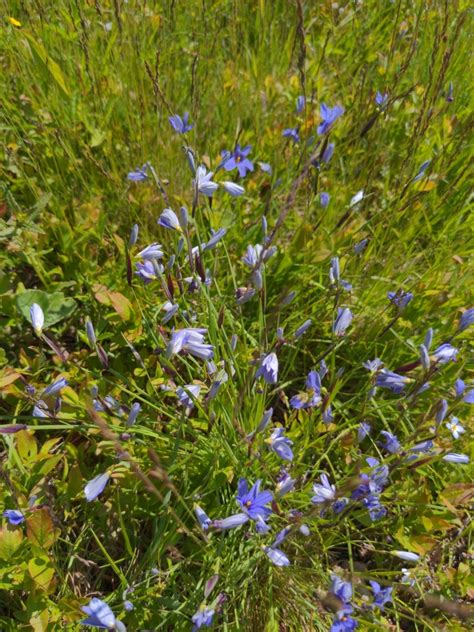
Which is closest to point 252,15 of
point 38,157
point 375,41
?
point 375,41

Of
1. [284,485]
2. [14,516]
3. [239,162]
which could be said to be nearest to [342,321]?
[284,485]

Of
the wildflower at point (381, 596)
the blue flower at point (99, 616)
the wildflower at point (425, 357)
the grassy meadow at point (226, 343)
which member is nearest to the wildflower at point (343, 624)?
the grassy meadow at point (226, 343)

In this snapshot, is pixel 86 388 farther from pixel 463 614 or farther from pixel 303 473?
pixel 463 614

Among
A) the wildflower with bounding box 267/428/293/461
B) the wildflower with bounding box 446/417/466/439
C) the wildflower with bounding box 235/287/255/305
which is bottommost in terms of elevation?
the wildflower with bounding box 446/417/466/439

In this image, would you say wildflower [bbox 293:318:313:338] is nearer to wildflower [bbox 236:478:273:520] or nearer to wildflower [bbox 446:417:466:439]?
wildflower [bbox 236:478:273:520]

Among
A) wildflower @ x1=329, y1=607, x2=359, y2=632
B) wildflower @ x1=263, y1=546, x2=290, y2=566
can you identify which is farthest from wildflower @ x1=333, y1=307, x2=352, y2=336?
wildflower @ x1=329, y1=607, x2=359, y2=632

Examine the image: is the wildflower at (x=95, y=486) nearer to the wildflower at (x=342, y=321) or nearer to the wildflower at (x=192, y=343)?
the wildflower at (x=192, y=343)
